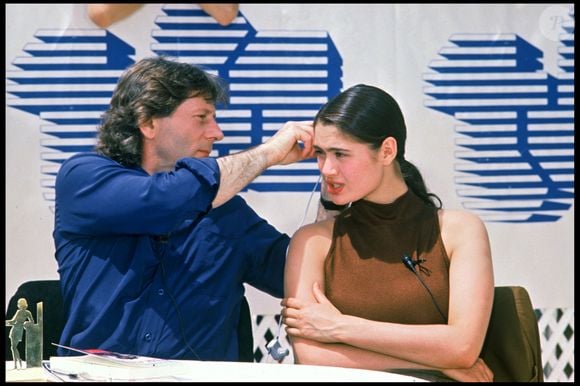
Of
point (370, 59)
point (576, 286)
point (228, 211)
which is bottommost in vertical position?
point (576, 286)

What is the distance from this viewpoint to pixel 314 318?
8.73ft

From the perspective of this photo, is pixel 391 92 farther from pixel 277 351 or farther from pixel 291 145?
pixel 277 351

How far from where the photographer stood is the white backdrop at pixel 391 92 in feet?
12.1

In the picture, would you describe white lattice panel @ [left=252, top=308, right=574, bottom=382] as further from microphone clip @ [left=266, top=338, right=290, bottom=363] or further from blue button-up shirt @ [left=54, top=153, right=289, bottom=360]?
microphone clip @ [left=266, top=338, right=290, bottom=363]

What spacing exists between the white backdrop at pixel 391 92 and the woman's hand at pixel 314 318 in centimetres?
108

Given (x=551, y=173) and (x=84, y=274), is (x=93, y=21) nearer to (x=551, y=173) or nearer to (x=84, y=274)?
(x=84, y=274)

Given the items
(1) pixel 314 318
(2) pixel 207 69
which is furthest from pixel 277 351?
Answer: (2) pixel 207 69

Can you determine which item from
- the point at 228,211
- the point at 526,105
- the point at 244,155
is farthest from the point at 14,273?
the point at 526,105

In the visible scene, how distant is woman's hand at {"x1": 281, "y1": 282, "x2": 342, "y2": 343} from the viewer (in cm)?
263

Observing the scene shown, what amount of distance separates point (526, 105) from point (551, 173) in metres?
0.29

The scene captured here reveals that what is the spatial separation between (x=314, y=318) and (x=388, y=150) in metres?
0.55

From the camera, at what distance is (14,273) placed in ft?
Answer: 12.1

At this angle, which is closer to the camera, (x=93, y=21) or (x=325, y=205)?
(x=325, y=205)

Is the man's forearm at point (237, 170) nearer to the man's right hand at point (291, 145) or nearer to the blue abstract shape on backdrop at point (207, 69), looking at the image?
the man's right hand at point (291, 145)
